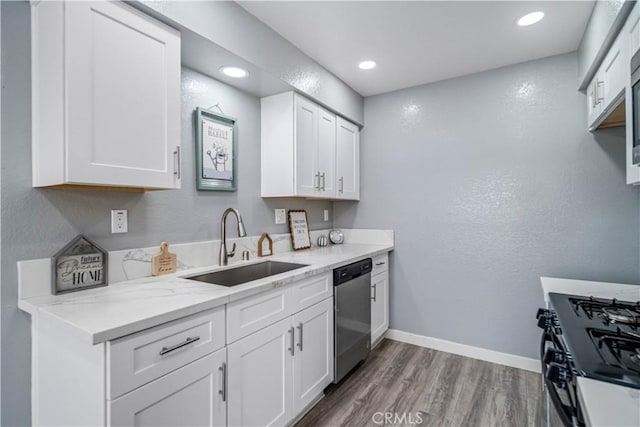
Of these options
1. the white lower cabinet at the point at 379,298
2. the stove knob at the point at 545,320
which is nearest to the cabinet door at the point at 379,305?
the white lower cabinet at the point at 379,298

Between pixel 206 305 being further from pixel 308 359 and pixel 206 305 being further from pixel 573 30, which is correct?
pixel 573 30

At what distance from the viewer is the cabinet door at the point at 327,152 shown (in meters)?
2.61

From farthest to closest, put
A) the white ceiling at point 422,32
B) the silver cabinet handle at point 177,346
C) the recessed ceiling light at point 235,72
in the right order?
1. the recessed ceiling light at point 235,72
2. the white ceiling at point 422,32
3. the silver cabinet handle at point 177,346

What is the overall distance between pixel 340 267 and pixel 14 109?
1.81 m

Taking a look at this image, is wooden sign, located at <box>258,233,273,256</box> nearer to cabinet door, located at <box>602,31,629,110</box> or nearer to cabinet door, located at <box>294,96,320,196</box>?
cabinet door, located at <box>294,96,320,196</box>

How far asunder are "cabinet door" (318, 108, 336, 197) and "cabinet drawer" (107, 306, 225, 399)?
62.2 inches

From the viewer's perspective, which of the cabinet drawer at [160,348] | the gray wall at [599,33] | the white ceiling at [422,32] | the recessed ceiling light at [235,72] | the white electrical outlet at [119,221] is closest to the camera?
the cabinet drawer at [160,348]

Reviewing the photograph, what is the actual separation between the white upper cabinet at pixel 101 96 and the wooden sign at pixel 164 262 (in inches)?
17.6

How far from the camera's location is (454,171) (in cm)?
274

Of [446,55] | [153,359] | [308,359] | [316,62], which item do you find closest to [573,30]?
[446,55]

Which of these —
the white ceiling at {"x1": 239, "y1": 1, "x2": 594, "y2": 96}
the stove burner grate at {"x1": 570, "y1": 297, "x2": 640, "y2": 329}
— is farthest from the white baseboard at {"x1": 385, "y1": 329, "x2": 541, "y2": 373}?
the white ceiling at {"x1": 239, "y1": 1, "x2": 594, "y2": 96}

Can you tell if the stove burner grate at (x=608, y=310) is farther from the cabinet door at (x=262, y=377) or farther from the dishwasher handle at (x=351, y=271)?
the cabinet door at (x=262, y=377)

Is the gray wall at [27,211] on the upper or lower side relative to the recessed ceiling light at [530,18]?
lower

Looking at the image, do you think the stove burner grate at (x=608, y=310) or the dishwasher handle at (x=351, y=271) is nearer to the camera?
the stove burner grate at (x=608, y=310)
